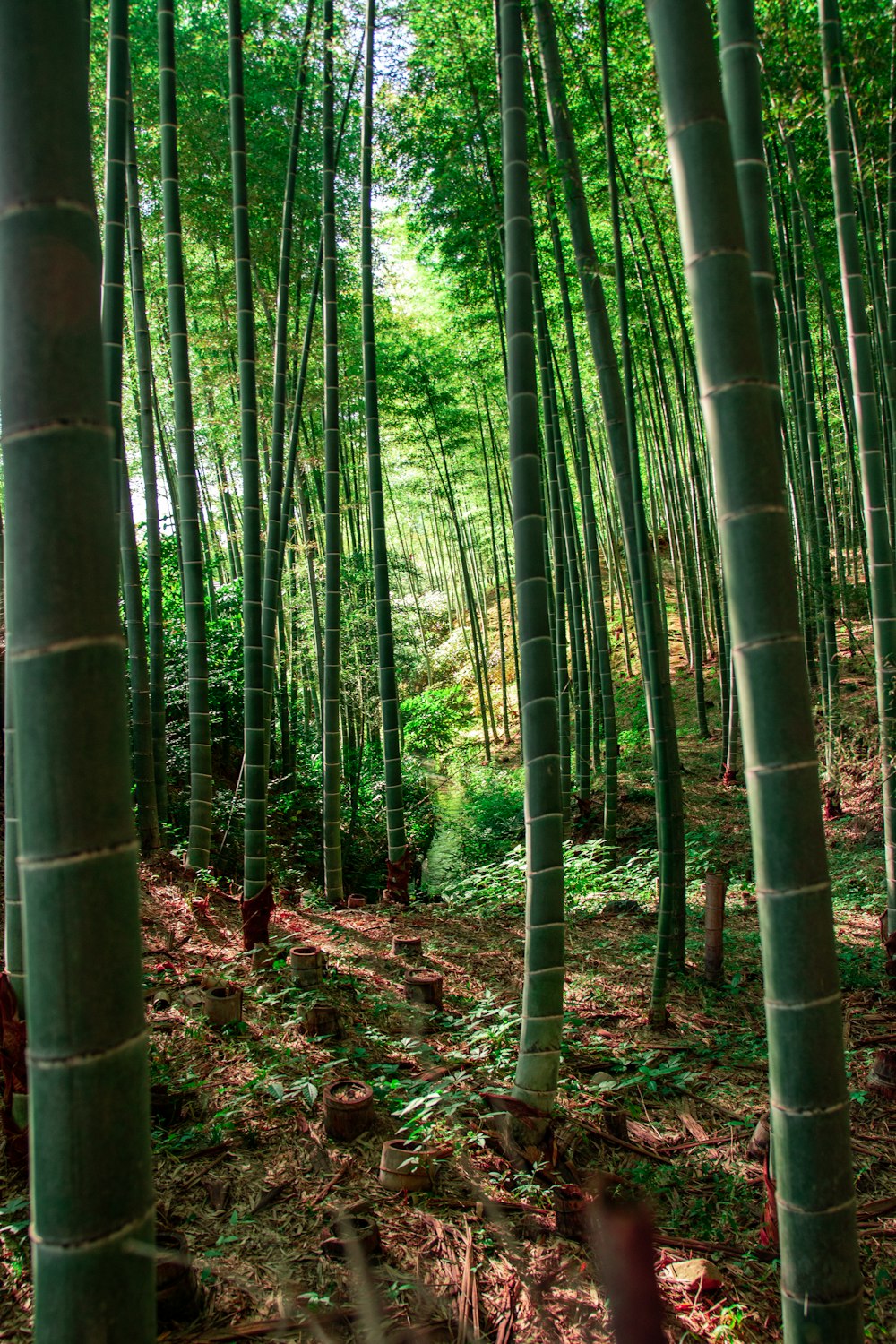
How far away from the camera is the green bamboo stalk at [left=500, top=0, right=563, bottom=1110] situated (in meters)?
2.08

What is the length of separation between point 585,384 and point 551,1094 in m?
9.46

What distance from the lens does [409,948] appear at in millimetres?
3732

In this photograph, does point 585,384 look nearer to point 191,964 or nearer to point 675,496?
point 675,496

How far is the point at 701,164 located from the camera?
1069 mm

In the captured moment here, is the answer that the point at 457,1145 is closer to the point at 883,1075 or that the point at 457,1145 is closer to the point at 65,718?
the point at 883,1075

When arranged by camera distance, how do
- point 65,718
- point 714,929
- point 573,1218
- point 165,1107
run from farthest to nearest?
point 714,929 → point 165,1107 → point 573,1218 → point 65,718

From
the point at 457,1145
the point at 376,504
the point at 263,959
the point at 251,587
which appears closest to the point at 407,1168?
the point at 457,1145

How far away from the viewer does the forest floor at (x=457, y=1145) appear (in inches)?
63.1

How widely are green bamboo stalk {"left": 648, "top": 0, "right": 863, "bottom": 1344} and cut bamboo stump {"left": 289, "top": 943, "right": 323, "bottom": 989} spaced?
2.24 meters

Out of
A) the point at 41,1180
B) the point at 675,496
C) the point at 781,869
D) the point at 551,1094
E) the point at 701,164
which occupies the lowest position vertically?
the point at 551,1094

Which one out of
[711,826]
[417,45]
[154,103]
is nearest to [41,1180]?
[417,45]

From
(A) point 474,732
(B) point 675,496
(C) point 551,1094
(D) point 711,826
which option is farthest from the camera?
(A) point 474,732

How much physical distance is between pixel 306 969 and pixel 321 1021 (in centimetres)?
38

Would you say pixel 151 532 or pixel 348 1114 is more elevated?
pixel 151 532
